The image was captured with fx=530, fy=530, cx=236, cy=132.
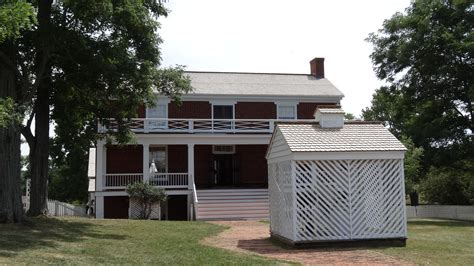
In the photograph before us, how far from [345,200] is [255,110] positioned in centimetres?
1943

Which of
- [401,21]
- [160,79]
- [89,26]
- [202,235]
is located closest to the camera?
[202,235]

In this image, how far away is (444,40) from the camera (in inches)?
1041

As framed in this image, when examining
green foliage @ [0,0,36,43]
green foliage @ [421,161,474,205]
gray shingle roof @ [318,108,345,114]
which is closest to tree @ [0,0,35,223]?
green foliage @ [0,0,36,43]

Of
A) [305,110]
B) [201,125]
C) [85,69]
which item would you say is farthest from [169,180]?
[85,69]

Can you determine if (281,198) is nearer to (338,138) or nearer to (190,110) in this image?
(338,138)

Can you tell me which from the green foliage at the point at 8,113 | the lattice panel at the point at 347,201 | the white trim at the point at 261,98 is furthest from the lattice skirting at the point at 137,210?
the lattice panel at the point at 347,201

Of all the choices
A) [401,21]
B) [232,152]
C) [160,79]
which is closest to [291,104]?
[232,152]

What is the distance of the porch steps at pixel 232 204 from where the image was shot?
24.7 metres

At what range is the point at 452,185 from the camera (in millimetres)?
30188

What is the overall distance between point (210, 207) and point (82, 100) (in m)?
8.59

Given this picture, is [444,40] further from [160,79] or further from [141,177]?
[141,177]

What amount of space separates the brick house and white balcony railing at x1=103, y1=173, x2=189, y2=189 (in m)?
0.05

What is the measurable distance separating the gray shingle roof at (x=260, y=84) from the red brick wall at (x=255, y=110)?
72cm

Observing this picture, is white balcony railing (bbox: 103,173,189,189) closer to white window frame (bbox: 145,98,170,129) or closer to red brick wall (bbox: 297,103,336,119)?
white window frame (bbox: 145,98,170,129)
